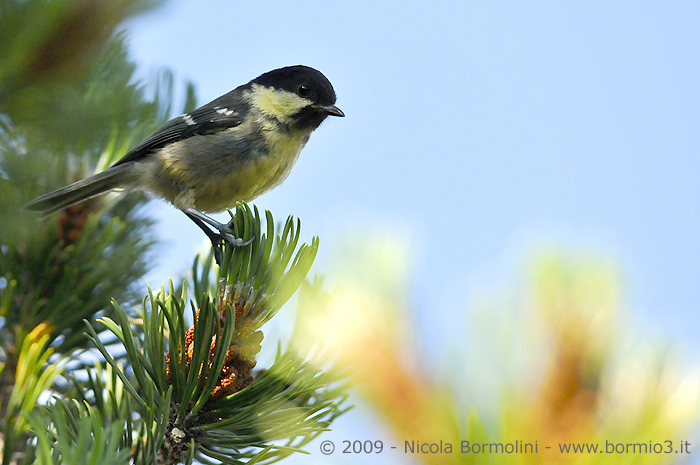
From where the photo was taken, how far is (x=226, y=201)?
8.88 feet

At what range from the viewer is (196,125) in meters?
2.79

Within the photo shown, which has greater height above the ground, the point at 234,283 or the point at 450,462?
the point at 234,283

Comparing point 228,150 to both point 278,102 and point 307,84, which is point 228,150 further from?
point 307,84

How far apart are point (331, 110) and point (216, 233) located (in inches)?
33.6

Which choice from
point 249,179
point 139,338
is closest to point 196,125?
point 249,179

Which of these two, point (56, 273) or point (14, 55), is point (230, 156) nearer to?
point (56, 273)

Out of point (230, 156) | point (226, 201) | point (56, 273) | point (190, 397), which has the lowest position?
point (190, 397)

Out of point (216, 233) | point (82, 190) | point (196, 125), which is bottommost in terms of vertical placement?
point (216, 233)

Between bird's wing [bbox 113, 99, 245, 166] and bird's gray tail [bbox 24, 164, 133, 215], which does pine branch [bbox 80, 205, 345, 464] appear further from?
bird's wing [bbox 113, 99, 245, 166]

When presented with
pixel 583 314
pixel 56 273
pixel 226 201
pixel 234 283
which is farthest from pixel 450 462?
pixel 226 201

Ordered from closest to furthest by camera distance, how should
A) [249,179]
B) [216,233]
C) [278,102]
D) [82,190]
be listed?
[82,190] < [216,233] < [249,179] < [278,102]

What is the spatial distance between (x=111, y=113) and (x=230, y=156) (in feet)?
3.83

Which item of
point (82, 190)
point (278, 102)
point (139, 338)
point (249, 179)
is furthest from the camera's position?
point (278, 102)

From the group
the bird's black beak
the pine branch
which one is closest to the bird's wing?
the bird's black beak
